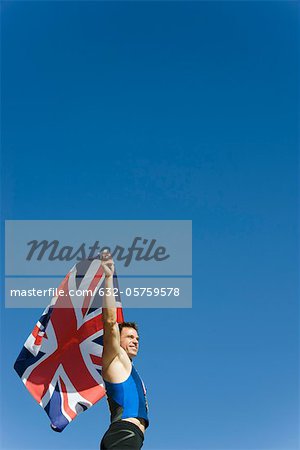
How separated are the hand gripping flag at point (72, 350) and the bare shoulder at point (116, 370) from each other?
6.13 ft

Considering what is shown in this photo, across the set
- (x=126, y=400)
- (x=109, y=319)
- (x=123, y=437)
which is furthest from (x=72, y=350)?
(x=123, y=437)

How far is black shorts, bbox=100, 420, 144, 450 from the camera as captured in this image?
8406 mm

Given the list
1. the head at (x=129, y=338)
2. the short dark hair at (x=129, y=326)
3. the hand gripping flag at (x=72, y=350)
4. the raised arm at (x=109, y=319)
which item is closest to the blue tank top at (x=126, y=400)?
the raised arm at (x=109, y=319)

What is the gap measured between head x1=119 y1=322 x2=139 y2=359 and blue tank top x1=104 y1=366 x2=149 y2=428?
0.40 m

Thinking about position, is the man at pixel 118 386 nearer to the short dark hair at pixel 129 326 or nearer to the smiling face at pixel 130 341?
the smiling face at pixel 130 341

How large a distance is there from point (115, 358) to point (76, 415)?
7.77 feet

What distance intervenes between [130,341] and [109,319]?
0.79 meters

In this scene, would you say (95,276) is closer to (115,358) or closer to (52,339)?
(52,339)

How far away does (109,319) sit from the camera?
28.8 feet

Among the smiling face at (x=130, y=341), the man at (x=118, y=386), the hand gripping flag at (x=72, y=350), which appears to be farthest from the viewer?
the hand gripping flag at (x=72, y=350)

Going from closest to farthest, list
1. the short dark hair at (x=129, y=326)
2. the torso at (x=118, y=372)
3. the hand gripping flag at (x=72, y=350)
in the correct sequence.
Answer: the torso at (x=118, y=372) → the short dark hair at (x=129, y=326) → the hand gripping flag at (x=72, y=350)

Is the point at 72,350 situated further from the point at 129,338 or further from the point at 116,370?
the point at 116,370

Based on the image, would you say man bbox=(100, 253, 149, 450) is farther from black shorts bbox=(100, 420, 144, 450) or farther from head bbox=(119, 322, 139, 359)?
head bbox=(119, 322, 139, 359)

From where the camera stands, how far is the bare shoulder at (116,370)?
8961mm
